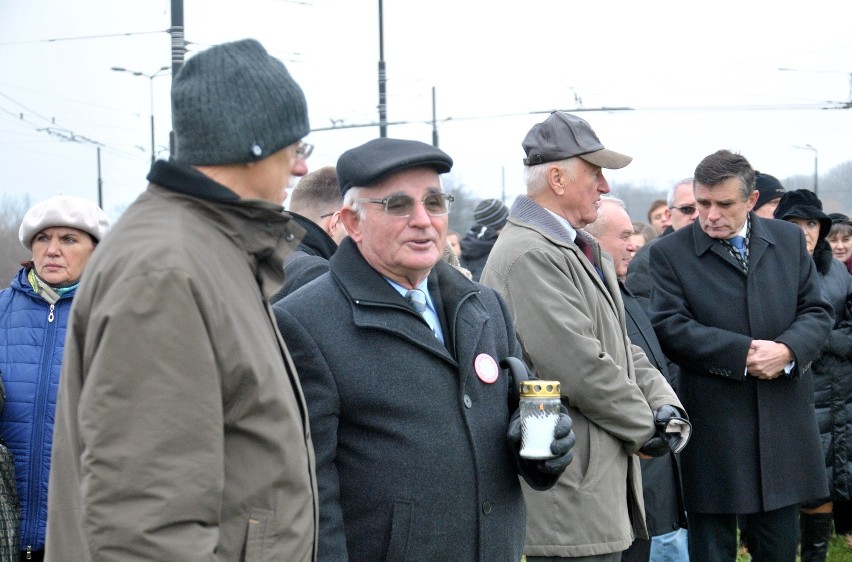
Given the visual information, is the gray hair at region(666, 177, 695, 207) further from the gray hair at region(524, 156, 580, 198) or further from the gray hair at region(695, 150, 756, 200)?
the gray hair at region(524, 156, 580, 198)

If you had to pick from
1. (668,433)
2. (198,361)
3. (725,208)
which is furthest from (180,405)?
(725,208)

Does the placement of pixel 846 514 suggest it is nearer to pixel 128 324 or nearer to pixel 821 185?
pixel 128 324

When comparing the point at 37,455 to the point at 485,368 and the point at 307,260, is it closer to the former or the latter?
the point at 307,260

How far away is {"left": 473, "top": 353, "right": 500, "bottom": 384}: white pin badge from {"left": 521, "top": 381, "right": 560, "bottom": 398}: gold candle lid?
11cm

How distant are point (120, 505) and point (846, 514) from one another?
6.36 m

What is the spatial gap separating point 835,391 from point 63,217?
4553 mm

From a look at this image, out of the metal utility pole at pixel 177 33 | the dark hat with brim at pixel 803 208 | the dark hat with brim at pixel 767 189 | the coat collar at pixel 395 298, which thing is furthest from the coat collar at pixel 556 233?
the metal utility pole at pixel 177 33

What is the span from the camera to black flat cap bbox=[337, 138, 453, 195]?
2809 millimetres

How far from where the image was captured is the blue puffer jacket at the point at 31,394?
12.9ft

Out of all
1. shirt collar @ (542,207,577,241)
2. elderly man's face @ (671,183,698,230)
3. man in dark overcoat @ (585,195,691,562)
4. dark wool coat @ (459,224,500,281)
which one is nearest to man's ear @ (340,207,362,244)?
shirt collar @ (542,207,577,241)

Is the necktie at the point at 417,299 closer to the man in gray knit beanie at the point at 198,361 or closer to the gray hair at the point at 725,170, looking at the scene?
the man in gray knit beanie at the point at 198,361

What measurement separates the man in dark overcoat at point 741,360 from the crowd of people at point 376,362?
0.5 inches

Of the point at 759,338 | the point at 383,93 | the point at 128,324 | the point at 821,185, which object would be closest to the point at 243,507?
the point at 128,324

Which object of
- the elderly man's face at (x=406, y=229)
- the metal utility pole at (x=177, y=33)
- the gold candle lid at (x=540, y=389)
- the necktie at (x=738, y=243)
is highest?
the metal utility pole at (x=177, y=33)
